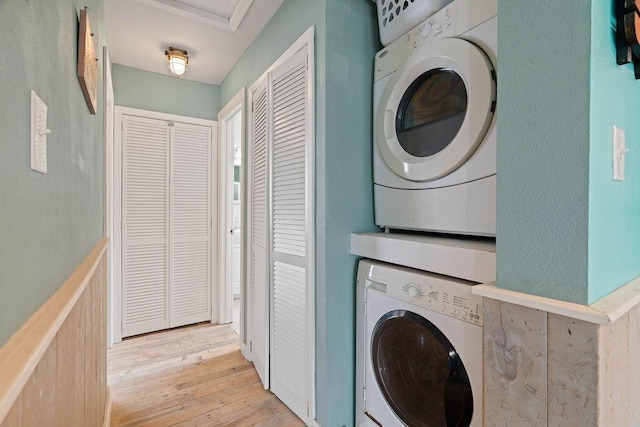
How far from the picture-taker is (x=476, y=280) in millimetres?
950

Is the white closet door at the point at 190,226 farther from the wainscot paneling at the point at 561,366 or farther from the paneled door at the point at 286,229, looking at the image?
the wainscot paneling at the point at 561,366

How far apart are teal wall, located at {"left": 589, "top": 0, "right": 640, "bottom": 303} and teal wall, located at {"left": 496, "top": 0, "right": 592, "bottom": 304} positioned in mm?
22

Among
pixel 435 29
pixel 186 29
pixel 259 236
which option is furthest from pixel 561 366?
pixel 186 29

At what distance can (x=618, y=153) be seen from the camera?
69 centimetres

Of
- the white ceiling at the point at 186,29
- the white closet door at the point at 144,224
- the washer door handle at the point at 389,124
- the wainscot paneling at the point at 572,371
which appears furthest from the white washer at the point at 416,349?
the white closet door at the point at 144,224

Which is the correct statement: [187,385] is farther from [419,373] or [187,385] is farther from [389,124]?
[389,124]

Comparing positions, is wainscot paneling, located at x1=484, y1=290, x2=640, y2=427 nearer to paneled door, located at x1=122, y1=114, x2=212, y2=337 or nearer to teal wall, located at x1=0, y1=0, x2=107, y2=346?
teal wall, located at x1=0, y1=0, x2=107, y2=346

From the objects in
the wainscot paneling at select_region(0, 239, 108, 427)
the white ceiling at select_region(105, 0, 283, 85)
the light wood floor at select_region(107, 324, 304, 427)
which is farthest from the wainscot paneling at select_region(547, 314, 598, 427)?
the white ceiling at select_region(105, 0, 283, 85)

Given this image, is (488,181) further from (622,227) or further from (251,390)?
(251,390)

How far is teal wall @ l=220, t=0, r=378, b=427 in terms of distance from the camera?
4.83ft

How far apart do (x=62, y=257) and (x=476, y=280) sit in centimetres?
114

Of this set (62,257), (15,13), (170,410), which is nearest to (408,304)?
(62,257)

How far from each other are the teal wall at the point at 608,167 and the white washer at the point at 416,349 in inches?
13.5

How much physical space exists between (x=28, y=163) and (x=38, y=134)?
0.21ft
